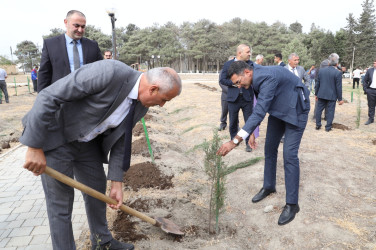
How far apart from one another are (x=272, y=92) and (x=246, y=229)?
A: 174 centimetres

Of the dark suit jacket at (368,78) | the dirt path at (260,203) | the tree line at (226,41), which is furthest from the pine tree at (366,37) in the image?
the dirt path at (260,203)

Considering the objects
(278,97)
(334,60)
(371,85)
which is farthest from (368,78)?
(278,97)

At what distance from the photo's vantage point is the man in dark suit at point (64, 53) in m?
3.44

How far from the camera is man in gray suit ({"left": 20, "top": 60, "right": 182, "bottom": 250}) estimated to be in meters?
1.83

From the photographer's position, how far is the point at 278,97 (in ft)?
10.7

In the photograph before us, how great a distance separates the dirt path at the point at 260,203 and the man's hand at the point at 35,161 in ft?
4.68

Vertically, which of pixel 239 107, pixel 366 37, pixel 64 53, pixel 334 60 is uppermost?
pixel 366 37

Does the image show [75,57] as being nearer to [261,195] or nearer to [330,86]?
[261,195]

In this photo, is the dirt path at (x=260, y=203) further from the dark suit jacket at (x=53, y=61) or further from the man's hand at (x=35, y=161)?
the dark suit jacket at (x=53, y=61)

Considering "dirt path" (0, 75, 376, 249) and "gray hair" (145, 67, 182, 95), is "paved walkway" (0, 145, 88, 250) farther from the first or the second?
"gray hair" (145, 67, 182, 95)

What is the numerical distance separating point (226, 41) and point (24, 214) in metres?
59.9

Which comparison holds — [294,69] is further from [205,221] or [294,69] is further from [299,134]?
[205,221]

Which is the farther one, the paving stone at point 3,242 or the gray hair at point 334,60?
the gray hair at point 334,60

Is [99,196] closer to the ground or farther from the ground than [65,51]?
closer to the ground
